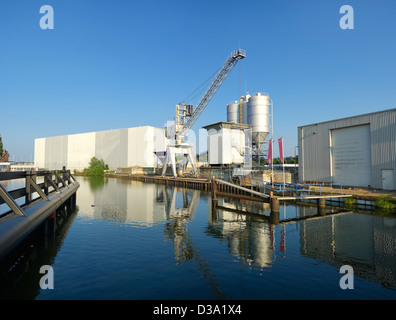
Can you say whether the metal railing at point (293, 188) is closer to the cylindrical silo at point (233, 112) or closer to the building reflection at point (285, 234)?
the building reflection at point (285, 234)

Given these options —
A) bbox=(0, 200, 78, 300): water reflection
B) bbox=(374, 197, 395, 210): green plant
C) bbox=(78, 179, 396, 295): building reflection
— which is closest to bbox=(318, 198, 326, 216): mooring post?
bbox=(78, 179, 396, 295): building reflection

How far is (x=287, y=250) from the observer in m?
11.1

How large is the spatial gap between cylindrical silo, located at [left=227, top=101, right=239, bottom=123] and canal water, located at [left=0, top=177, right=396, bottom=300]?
43.2 meters

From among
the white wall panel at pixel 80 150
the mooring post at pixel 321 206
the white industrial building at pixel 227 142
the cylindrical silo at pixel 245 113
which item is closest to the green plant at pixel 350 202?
the mooring post at pixel 321 206

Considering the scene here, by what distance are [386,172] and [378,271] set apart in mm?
19448

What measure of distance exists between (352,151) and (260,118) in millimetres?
25684

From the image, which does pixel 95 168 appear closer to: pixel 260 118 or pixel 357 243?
pixel 260 118

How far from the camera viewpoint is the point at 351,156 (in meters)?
27.0

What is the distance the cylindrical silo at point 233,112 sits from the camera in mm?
58028

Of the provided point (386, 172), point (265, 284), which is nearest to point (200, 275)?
point (265, 284)

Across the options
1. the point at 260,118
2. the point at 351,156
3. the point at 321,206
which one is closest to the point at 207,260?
the point at 321,206

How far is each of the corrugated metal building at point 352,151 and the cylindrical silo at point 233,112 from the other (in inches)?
1047
